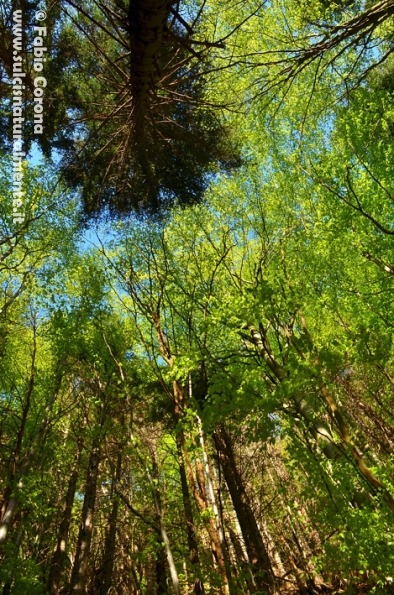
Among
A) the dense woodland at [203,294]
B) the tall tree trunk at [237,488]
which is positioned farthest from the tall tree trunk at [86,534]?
the tall tree trunk at [237,488]

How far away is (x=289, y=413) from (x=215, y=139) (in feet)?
16.6

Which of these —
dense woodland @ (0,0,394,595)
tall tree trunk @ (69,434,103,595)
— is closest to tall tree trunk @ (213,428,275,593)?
dense woodland @ (0,0,394,595)

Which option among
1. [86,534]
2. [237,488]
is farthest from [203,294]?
[86,534]

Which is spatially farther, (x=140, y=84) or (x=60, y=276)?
(x=60, y=276)

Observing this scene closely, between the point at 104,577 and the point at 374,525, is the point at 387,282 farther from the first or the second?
the point at 104,577

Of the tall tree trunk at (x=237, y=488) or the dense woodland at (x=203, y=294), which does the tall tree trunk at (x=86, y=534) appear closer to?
the dense woodland at (x=203, y=294)

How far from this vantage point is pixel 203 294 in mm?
6301

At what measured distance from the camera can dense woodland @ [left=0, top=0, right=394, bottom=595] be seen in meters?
3.61

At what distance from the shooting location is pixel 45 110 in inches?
260

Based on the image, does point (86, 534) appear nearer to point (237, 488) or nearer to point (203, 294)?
point (237, 488)

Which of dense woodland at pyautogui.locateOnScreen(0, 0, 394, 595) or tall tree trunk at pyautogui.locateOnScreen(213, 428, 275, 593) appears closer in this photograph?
dense woodland at pyautogui.locateOnScreen(0, 0, 394, 595)

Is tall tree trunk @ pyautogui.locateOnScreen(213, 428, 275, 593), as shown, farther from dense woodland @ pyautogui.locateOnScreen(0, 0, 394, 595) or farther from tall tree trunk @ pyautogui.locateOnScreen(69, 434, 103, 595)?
tall tree trunk @ pyautogui.locateOnScreen(69, 434, 103, 595)

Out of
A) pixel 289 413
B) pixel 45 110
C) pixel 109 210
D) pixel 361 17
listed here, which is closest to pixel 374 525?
pixel 289 413

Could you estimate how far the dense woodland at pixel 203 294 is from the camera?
3607 millimetres
